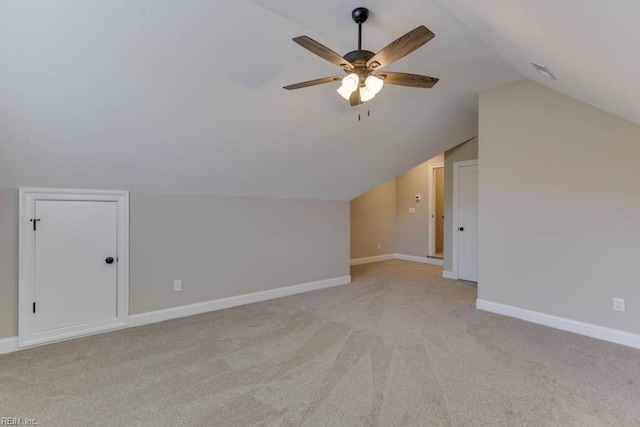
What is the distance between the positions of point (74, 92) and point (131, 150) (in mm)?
690

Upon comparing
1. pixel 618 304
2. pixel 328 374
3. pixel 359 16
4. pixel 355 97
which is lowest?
pixel 328 374

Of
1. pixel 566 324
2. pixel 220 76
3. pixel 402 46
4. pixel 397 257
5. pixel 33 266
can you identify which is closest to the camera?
pixel 402 46

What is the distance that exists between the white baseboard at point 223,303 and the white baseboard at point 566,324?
7.43ft

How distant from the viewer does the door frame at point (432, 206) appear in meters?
6.98

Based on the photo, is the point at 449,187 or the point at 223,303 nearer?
the point at 223,303

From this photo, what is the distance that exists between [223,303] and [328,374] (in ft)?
6.74

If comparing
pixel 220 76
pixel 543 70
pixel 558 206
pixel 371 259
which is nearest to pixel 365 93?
pixel 220 76

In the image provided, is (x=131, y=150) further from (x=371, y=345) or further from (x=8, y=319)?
(x=371, y=345)

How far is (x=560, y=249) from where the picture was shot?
333cm

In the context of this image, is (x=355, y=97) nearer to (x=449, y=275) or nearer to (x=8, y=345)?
(x=8, y=345)

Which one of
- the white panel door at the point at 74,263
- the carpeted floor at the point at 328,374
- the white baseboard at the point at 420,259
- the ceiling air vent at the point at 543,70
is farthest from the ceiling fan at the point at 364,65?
the white baseboard at the point at 420,259

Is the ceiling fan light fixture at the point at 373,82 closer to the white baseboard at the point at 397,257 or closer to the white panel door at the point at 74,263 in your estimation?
the white panel door at the point at 74,263

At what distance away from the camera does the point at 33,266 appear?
2.90 metres

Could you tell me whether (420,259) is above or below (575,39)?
below
